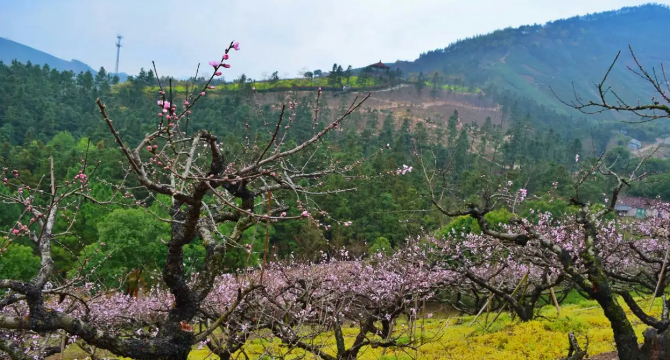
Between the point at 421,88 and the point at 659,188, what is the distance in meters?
70.2

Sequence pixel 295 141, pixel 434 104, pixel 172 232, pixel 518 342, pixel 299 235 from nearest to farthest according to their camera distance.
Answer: pixel 172 232 → pixel 518 342 → pixel 299 235 → pixel 295 141 → pixel 434 104

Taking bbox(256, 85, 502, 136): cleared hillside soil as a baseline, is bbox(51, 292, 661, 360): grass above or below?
below

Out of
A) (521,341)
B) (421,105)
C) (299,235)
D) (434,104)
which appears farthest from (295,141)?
(434,104)

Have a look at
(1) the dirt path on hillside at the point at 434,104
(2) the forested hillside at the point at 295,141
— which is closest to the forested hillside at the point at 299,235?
(2) the forested hillside at the point at 295,141

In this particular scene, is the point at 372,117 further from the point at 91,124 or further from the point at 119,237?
the point at 119,237

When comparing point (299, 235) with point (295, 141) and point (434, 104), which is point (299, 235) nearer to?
point (295, 141)

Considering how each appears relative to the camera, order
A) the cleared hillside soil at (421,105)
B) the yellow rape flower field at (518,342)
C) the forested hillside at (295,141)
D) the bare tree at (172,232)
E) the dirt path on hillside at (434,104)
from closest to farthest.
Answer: the bare tree at (172,232), the yellow rape flower field at (518,342), the forested hillside at (295,141), the cleared hillside soil at (421,105), the dirt path on hillside at (434,104)

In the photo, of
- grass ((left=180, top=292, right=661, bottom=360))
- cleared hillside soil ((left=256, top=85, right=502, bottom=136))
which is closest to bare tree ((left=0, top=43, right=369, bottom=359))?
grass ((left=180, top=292, right=661, bottom=360))

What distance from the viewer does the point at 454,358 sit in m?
7.61

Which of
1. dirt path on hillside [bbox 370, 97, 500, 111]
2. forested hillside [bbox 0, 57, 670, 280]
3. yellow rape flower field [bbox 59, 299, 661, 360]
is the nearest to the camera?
yellow rape flower field [bbox 59, 299, 661, 360]

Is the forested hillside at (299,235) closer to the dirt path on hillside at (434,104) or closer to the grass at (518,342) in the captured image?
the grass at (518,342)

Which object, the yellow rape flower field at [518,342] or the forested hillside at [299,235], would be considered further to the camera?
the yellow rape flower field at [518,342]

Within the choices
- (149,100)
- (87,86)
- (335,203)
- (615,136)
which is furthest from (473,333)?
(615,136)

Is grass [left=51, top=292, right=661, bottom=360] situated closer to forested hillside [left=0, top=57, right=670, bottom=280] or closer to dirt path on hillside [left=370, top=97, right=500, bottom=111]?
forested hillside [left=0, top=57, right=670, bottom=280]
